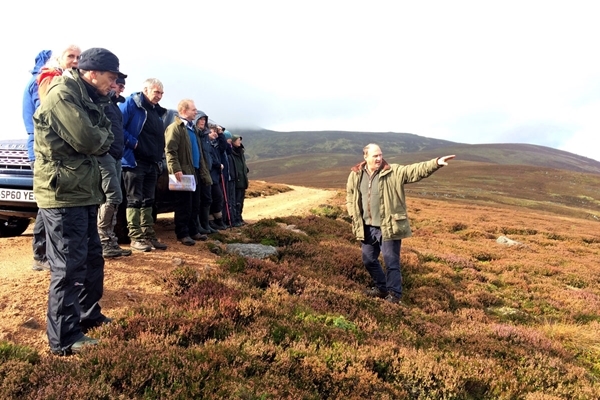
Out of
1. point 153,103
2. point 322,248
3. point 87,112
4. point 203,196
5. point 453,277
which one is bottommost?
point 453,277

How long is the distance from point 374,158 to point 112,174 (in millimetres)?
4638

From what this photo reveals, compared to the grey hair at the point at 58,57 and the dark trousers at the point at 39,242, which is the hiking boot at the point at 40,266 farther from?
the grey hair at the point at 58,57

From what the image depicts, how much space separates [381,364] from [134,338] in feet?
9.46

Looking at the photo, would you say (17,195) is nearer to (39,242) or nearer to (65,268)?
(39,242)

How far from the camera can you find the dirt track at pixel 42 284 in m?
4.47

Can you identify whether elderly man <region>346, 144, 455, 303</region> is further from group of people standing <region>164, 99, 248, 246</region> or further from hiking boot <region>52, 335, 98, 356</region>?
hiking boot <region>52, 335, 98, 356</region>

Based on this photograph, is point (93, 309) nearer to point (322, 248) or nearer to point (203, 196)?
point (203, 196)

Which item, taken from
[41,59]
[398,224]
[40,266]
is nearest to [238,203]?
[398,224]

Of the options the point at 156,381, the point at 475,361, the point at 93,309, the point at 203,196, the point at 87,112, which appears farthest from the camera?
the point at 203,196

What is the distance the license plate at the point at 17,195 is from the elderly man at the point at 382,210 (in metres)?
6.22

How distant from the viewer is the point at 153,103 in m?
7.32

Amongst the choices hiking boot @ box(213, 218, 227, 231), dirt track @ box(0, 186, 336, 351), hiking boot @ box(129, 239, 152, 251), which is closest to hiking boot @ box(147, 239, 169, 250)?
dirt track @ box(0, 186, 336, 351)

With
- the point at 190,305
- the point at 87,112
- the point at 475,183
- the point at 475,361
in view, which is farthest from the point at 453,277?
the point at 475,183

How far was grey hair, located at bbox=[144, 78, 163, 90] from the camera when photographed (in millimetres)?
7164
